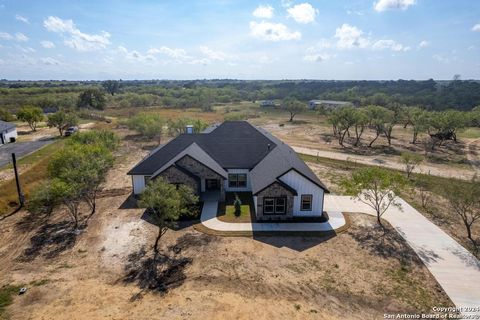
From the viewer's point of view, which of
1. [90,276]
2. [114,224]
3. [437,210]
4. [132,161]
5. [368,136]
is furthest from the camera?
[368,136]

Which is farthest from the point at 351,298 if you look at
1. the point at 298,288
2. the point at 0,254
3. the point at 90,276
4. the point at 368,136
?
the point at 368,136

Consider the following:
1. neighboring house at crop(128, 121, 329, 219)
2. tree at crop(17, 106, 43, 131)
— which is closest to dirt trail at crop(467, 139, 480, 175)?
neighboring house at crop(128, 121, 329, 219)

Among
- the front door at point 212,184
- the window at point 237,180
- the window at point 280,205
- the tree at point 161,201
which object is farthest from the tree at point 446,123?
the tree at point 161,201

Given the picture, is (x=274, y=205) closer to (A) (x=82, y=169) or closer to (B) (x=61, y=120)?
(A) (x=82, y=169)

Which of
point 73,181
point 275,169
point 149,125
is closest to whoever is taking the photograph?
point 73,181

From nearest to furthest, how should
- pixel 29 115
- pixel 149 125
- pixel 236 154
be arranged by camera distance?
pixel 236 154 → pixel 149 125 → pixel 29 115

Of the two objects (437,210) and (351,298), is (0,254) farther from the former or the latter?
(437,210)

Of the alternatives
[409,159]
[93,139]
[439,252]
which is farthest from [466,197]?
[93,139]
